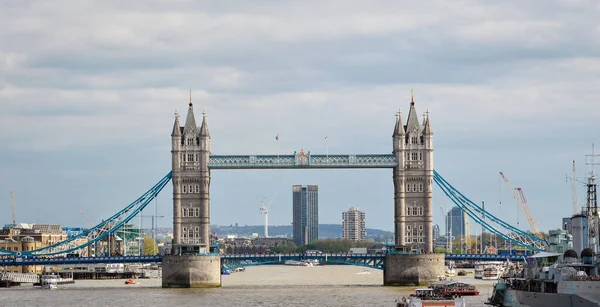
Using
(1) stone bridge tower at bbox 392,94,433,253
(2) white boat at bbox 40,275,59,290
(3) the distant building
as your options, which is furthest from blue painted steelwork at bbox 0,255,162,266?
(3) the distant building

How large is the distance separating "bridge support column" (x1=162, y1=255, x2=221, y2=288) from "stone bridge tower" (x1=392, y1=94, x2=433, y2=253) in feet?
84.3

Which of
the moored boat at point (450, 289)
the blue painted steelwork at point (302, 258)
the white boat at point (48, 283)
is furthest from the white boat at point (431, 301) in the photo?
the white boat at point (48, 283)

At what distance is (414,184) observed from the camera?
18012 centimetres

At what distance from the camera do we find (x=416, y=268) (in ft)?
564

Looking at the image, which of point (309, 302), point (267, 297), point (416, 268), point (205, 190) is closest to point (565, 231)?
point (309, 302)

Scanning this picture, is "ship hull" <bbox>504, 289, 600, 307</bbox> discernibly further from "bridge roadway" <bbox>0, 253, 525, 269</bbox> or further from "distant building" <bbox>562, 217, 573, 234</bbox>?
"bridge roadway" <bbox>0, 253, 525, 269</bbox>

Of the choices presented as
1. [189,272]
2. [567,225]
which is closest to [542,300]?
[567,225]

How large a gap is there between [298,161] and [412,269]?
805 inches

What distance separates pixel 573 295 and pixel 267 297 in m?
54.2

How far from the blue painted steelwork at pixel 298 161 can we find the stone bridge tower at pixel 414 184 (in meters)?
2.04

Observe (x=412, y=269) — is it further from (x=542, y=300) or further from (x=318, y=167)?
(x=542, y=300)

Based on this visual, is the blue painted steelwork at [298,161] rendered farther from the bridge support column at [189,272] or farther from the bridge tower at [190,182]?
Answer: the bridge support column at [189,272]

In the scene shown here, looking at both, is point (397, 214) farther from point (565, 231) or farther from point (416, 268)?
point (565, 231)

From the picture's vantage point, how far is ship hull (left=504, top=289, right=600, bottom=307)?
3775 inches
